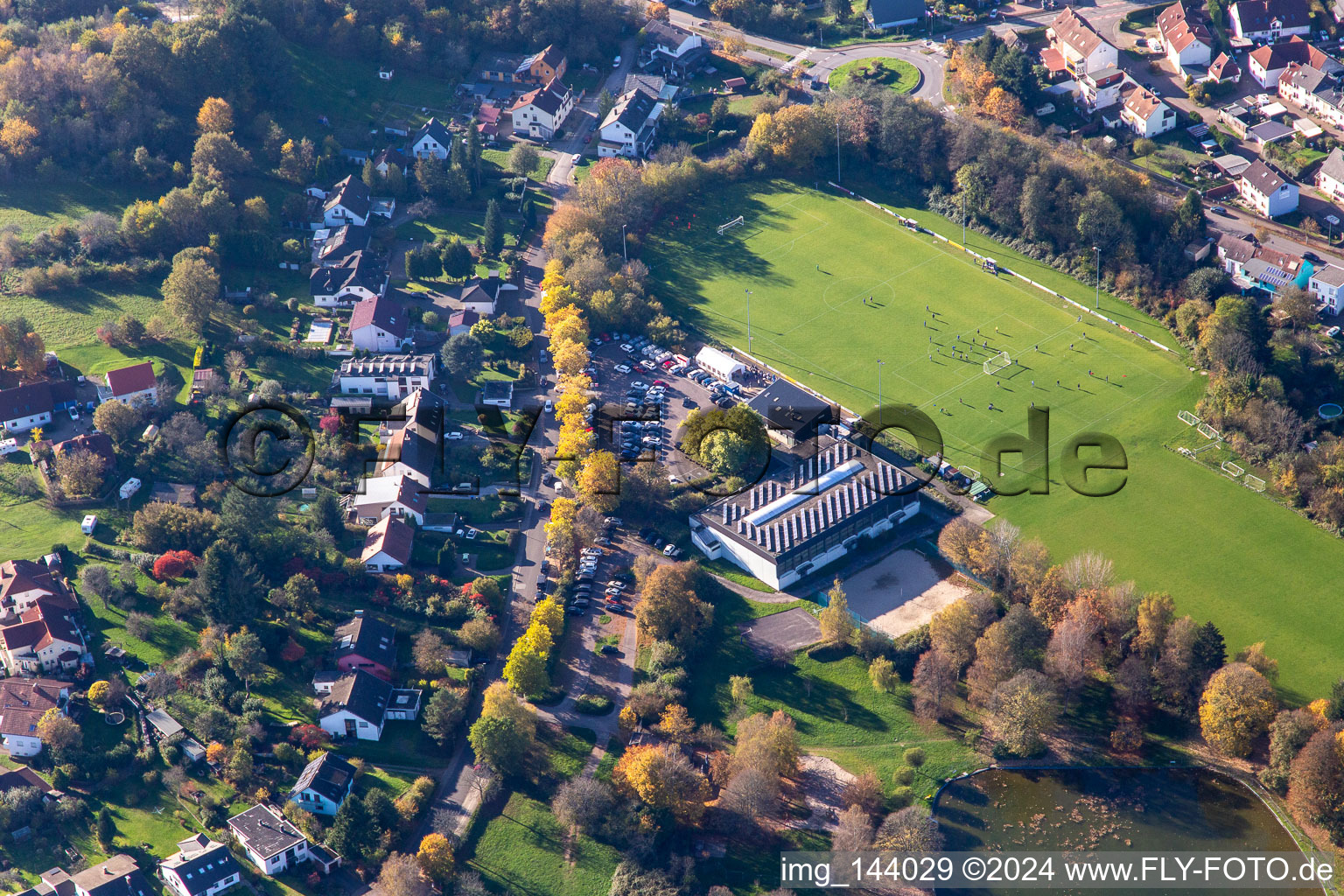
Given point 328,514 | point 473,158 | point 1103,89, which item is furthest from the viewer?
point 1103,89

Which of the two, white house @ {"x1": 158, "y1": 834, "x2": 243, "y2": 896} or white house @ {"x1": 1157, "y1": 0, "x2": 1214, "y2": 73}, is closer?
white house @ {"x1": 158, "y1": 834, "x2": 243, "y2": 896}

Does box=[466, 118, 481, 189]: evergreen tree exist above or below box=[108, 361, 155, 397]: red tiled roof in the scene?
above

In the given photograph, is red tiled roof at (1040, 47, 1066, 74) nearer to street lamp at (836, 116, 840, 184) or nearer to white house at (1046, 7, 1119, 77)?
white house at (1046, 7, 1119, 77)

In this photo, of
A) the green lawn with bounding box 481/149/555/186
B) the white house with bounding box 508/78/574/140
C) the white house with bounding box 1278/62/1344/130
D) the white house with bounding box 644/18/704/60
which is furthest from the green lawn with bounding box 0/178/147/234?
the white house with bounding box 1278/62/1344/130

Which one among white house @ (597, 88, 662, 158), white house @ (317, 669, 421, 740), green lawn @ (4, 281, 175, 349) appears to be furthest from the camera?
white house @ (597, 88, 662, 158)

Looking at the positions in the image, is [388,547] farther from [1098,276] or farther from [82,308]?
[1098,276]

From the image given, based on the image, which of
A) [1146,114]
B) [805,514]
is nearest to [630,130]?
[1146,114]
